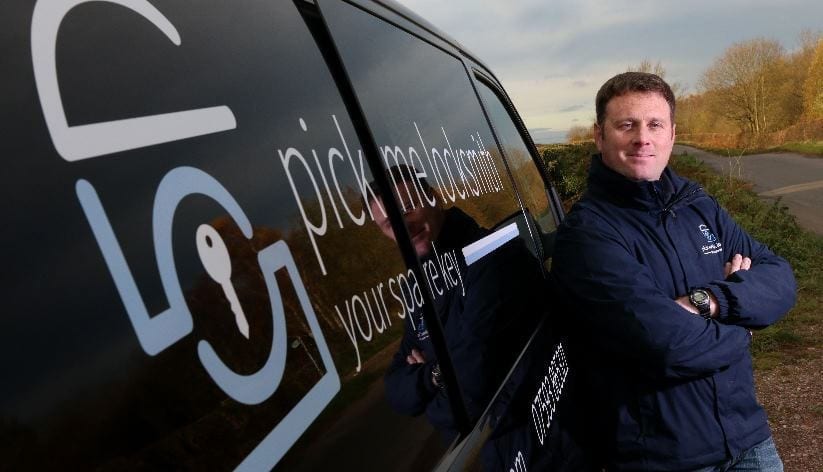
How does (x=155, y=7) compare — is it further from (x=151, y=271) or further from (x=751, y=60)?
(x=751, y=60)

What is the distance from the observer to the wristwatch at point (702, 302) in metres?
1.96

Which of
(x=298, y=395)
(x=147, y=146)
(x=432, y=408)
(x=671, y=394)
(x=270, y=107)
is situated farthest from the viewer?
(x=671, y=394)

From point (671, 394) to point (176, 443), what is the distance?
158cm

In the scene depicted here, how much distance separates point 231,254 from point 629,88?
1684 mm

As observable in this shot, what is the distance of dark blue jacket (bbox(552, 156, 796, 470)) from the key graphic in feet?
4.32

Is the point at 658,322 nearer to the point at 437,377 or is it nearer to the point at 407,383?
the point at 437,377

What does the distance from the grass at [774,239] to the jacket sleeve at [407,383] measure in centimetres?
521

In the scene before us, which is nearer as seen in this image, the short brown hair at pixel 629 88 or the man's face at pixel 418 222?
the man's face at pixel 418 222

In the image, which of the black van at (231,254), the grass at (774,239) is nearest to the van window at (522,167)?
the black van at (231,254)

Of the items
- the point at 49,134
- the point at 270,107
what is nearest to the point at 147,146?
the point at 49,134

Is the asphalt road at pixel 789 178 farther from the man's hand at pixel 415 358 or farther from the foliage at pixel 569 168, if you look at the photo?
the man's hand at pixel 415 358

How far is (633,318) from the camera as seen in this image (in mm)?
1875

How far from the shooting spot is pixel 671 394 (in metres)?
1.93

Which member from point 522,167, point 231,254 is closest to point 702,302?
point 522,167
